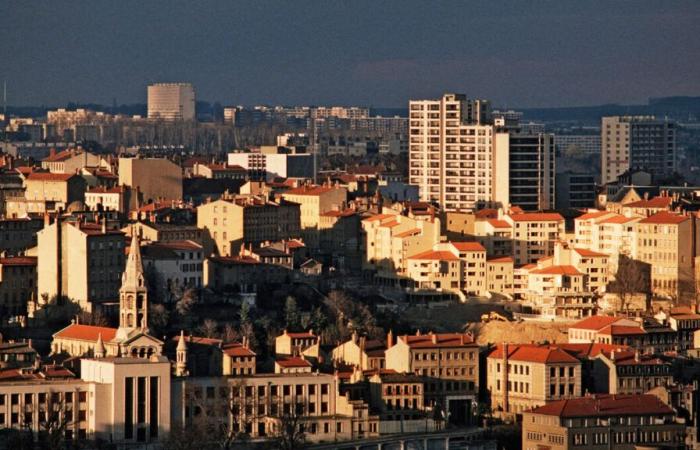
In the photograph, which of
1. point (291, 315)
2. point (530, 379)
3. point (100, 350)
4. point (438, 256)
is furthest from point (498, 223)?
point (100, 350)

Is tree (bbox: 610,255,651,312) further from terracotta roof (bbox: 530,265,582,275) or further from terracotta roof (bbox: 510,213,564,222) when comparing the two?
terracotta roof (bbox: 510,213,564,222)

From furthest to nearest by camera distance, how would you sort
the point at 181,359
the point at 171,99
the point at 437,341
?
1. the point at 171,99
2. the point at 437,341
3. the point at 181,359

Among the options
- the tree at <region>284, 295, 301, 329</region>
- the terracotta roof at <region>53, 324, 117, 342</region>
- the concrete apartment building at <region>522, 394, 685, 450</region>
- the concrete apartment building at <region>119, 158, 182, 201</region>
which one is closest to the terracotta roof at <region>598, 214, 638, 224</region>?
the tree at <region>284, 295, 301, 329</region>

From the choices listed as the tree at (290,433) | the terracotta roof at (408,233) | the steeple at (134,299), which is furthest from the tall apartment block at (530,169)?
the tree at (290,433)

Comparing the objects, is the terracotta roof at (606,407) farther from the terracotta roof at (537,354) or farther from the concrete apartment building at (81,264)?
the concrete apartment building at (81,264)

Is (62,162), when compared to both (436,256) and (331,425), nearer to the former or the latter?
(436,256)

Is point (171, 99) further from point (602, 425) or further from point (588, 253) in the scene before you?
point (602, 425)
